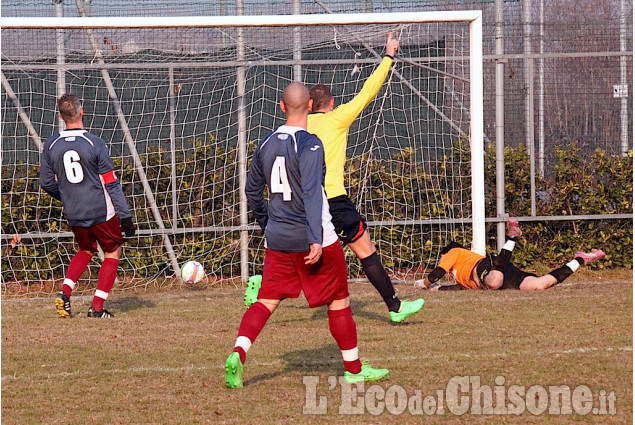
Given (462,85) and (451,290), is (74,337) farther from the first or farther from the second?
(462,85)

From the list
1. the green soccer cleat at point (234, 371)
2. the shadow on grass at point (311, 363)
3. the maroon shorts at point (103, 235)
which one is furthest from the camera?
the maroon shorts at point (103, 235)

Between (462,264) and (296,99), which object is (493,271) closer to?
(462,264)

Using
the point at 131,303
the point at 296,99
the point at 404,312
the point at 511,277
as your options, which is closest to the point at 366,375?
the point at 296,99

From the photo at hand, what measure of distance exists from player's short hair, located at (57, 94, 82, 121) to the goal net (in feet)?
9.51

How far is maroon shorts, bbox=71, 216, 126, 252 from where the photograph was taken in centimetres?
948

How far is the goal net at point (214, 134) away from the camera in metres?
12.2

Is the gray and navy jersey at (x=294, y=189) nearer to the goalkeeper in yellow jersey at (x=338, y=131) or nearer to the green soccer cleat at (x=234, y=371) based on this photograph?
the green soccer cleat at (x=234, y=371)

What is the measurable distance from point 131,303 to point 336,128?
12.6ft

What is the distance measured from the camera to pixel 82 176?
9.30 metres

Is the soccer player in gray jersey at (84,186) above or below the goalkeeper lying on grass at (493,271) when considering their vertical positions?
above

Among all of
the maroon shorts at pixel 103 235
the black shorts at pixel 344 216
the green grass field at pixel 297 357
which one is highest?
the black shorts at pixel 344 216

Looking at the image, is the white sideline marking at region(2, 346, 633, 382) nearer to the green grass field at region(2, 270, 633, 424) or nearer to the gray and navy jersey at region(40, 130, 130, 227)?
the green grass field at region(2, 270, 633, 424)

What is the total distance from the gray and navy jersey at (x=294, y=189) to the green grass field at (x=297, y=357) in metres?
0.94

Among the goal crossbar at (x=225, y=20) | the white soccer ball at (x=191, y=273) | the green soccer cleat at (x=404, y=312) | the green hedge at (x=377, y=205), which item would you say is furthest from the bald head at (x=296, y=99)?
the green hedge at (x=377, y=205)
